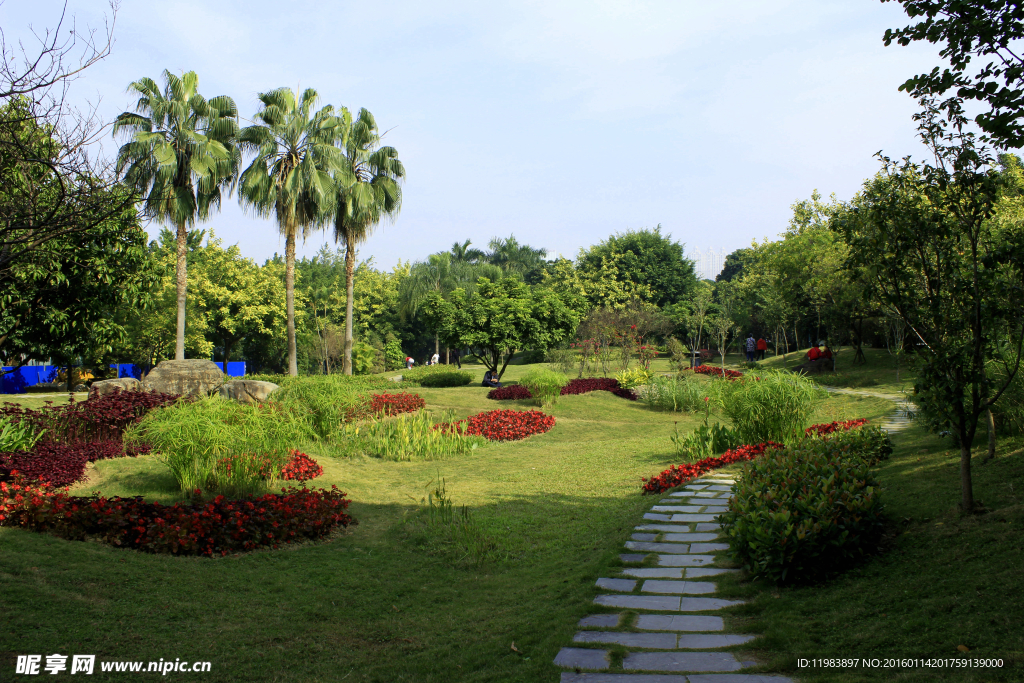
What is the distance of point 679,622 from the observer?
3.57 metres

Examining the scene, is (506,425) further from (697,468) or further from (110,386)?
(110,386)

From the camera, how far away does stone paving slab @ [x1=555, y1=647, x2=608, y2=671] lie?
3.11m

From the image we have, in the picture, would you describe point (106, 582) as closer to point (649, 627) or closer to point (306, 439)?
point (649, 627)

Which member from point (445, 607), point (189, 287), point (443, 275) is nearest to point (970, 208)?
Result: point (445, 607)

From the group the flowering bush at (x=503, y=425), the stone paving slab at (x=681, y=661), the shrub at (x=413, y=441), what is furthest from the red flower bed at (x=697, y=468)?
the flowering bush at (x=503, y=425)

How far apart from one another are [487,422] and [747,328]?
28922mm

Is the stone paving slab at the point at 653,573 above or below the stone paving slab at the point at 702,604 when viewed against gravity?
above

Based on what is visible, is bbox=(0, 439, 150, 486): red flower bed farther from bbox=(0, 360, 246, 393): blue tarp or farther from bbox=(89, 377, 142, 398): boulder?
bbox=(0, 360, 246, 393): blue tarp

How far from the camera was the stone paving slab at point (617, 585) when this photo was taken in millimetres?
4129

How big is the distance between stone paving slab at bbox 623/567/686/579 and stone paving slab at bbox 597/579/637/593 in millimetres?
114

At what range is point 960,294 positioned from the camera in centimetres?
448

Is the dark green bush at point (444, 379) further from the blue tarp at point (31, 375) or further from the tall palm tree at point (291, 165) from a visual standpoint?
the blue tarp at point (31, 375)

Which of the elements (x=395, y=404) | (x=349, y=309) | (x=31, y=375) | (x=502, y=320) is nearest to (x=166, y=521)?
(x=395, y=404)

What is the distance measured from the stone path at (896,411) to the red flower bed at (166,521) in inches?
296
